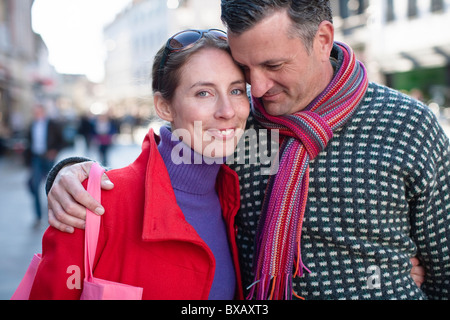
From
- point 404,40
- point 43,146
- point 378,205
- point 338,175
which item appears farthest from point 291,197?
point 404,40

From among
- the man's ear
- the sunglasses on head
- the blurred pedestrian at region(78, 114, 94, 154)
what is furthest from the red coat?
the blurred pedestrian at region(78, 114, 94, 154)

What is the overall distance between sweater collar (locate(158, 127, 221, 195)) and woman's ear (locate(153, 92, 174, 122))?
8cm

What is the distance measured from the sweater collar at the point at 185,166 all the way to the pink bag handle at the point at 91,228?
1.05ft

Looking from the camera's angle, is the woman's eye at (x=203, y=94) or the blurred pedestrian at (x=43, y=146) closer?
the woman's eye at (x=203, y=94)

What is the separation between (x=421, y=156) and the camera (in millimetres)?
1771

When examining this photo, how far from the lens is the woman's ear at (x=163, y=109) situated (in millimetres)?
1932

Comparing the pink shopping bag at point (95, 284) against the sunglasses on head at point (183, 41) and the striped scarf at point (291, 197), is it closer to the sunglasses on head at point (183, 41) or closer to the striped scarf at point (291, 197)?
the striped scarf at point (291, 197)

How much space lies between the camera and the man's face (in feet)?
5.87

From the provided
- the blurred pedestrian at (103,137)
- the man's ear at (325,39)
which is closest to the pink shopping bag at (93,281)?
the man's ear at (325,39)

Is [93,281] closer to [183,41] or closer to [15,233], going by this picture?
[183,41]

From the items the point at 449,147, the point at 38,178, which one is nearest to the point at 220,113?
the point at 449,147

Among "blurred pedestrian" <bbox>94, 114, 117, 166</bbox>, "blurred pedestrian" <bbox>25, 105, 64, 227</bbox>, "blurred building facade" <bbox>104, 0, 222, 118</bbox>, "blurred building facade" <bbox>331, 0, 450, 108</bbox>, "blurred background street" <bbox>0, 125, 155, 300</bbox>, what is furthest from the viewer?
"blurred building facade" <bbox>104, 0, 222, 118</bbox>

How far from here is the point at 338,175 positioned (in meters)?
1.81

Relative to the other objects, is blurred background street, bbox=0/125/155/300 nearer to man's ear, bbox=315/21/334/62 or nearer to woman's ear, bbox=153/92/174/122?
woman's ear, bbox=153/92/174/122
